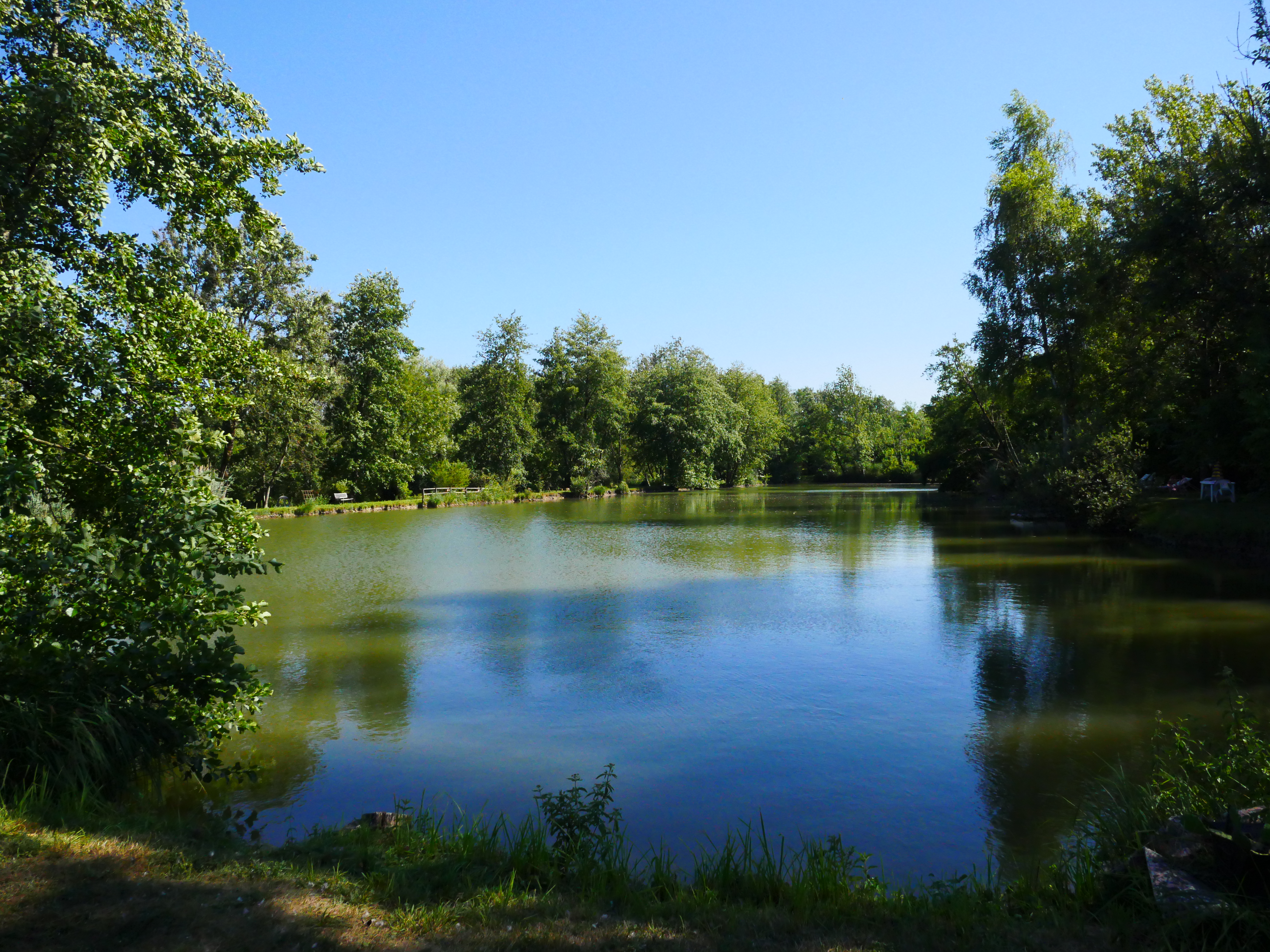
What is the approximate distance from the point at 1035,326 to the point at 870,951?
1255 inches

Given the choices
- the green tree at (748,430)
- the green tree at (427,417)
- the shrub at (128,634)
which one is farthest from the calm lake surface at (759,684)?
the green tree at (748,430)

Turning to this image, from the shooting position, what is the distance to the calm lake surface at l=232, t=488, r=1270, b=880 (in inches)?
233

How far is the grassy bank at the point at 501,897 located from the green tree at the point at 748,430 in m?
62.6

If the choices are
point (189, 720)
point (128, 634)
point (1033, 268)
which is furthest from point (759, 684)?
point (1033, 268)

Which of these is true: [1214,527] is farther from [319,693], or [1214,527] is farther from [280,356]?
[280,356]

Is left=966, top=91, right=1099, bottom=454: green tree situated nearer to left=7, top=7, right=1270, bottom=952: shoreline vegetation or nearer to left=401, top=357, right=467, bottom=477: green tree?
left=7, top=7, right=1270, bottom=952: shoreline vegetation

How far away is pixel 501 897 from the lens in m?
3.67

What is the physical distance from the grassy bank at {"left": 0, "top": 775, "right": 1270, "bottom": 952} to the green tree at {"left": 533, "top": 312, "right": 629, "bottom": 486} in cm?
5579

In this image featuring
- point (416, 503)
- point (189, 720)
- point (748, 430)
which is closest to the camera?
point (189, 720)

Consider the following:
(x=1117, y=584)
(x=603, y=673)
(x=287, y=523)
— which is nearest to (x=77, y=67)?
(x=603, y=673)

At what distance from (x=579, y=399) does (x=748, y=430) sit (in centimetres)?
1952

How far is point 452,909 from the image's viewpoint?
3525mm

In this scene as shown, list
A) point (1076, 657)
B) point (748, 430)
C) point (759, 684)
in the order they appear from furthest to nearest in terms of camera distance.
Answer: point (748, 430)
point (1076, 657)
point (759, 684)

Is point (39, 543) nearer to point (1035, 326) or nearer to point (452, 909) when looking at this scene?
point (452, 909)
